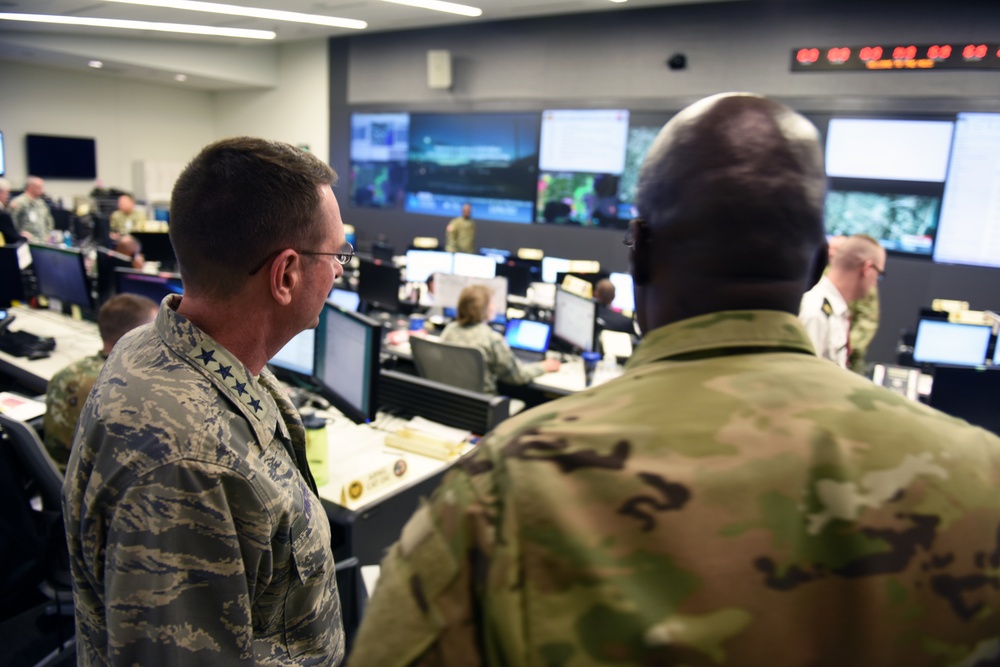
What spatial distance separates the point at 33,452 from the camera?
1848mm

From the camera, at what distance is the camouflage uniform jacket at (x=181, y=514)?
893mm

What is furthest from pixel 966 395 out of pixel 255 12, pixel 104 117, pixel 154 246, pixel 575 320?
pixel 104 117

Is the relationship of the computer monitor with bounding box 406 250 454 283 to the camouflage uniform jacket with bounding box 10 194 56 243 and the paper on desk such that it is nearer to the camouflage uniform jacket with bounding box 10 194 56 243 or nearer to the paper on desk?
the paper on desk

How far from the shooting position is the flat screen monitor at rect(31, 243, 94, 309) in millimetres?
3881

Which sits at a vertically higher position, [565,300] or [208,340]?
[208,340]

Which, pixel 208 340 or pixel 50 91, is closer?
pixel 208 340

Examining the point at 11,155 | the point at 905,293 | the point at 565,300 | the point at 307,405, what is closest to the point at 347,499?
the point at 307,405

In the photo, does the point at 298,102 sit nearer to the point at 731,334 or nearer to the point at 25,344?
the point at 25,344

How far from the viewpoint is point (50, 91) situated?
37.9 feet

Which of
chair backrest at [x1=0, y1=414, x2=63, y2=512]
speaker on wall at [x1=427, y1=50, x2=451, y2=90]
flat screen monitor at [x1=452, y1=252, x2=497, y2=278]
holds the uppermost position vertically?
speaker on wall at [x1=427, y1=50, x2=451, y2=90]

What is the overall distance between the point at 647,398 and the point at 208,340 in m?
0.76

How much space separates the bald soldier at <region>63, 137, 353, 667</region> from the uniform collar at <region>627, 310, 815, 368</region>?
0.65 m

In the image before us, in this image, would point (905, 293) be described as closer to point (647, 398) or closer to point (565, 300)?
point (565, 300)

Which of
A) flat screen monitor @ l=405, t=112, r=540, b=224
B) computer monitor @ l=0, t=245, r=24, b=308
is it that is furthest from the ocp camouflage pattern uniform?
flat screen monitor @ l=405, t=112, r=540, b=224
